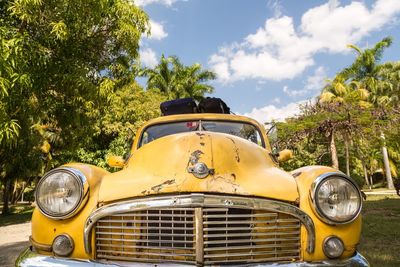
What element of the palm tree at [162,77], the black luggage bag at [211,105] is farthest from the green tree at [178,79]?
the black luggage bag at [211,105]

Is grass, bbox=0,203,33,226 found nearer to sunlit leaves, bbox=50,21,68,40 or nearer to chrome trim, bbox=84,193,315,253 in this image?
sunlit leaves, bbox=50,21,68,40

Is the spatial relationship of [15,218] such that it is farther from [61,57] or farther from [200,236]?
[200,236]

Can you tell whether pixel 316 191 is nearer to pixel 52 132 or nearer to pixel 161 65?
pixel 52 132

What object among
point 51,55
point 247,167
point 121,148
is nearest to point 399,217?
point 247,167

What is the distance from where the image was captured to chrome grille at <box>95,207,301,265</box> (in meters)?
2.29

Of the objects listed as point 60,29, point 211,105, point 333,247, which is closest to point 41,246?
point 333,247

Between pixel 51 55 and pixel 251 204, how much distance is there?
802 cm

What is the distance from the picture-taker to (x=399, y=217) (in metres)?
9.47

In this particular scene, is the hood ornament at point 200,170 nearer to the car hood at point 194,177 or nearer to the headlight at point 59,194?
the car hood at point 194,177

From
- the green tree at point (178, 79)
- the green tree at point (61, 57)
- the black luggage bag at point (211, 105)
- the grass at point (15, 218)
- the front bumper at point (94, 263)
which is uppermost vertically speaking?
the green tree at point (178, 79)

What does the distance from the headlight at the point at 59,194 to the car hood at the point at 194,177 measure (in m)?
0.14

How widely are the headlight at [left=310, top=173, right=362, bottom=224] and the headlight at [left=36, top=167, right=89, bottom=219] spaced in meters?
1.52

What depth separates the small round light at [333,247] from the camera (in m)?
2.39

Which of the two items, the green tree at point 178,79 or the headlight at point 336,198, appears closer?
the headlight at point 336,198
